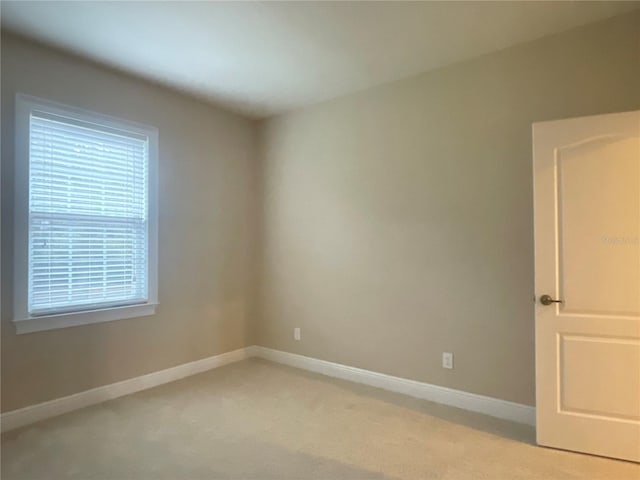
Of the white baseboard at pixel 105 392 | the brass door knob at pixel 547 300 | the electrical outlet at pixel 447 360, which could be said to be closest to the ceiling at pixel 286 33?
the brass door knob at pixel 547 300

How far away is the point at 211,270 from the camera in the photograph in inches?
158

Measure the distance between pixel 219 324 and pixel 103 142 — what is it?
1.99 m

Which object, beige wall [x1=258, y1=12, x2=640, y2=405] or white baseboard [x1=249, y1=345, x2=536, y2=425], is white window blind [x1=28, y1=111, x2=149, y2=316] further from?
white baseboard [x1=249, y1=345, x2=536, y2=425]

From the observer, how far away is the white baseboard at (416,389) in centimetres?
283

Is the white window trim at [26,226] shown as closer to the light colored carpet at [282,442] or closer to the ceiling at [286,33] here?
the ceiling at [286,33]

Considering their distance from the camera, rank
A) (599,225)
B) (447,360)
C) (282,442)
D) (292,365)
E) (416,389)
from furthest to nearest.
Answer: (292,365) → (416,389) → (447,360) → (282,442) → (599,225)

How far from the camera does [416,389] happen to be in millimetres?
3279

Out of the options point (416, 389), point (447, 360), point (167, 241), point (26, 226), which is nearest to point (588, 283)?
point (447, 360)

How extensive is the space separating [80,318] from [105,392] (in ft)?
2.07

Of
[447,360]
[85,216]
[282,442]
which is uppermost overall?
[85,216]

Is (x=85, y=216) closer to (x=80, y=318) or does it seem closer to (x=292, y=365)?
(x=80, y=318)

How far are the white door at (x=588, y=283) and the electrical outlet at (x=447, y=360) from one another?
72 centimetres

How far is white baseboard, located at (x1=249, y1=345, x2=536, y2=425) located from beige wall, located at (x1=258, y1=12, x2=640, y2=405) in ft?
0.20

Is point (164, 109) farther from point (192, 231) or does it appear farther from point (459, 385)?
point (459, 385)
